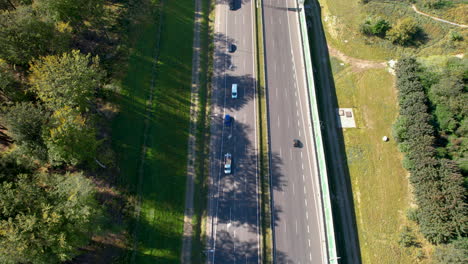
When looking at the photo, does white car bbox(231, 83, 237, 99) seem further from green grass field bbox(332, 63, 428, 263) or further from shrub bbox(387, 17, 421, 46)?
shrub bbox(387, 17, 421, 46)

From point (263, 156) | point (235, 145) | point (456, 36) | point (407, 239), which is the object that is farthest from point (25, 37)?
point (456, 36)

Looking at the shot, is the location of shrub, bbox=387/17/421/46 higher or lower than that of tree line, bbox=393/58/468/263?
higher

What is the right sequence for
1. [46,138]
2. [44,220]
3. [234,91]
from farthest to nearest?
[234,91] → [46,138] → [44,220]

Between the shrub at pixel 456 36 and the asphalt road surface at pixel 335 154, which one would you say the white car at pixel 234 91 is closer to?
the asphalt road surface at pixel 335 154

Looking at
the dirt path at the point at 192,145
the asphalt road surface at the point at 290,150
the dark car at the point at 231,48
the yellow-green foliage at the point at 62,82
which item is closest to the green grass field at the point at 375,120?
the asphalt road surface at the point at 290,150

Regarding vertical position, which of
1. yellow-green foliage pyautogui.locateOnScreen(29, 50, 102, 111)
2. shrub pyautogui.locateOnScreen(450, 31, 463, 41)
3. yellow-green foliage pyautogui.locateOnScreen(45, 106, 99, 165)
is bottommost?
yellow-green foliage pyautogui.locateOnScreen(45, 106, 99, 165)

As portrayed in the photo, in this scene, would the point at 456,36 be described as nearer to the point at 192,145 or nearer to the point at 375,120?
the point at 375,120

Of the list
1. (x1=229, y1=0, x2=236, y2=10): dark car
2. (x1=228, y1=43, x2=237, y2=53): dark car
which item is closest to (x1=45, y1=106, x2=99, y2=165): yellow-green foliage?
(x1=228, y1=43, x2=237, y2=53): dark car

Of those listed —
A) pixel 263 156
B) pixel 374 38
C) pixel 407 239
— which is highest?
pixel 374 38
